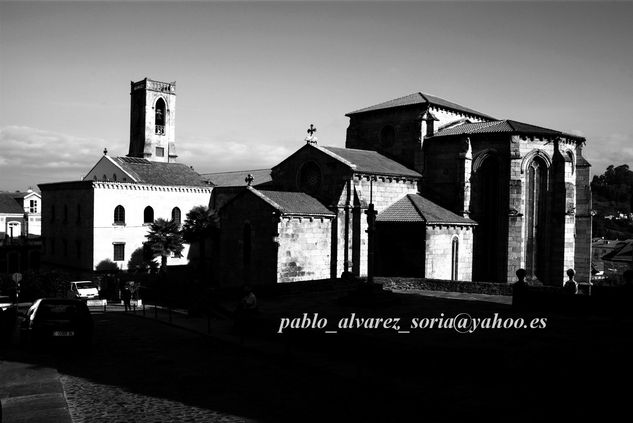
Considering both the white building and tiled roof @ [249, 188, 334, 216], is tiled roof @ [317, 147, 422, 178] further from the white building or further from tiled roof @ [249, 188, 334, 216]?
the white building

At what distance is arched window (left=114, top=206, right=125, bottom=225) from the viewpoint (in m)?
46.5

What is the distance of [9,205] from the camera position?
69.6 meters

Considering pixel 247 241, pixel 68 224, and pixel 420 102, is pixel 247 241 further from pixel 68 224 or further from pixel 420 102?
pixel 68 224

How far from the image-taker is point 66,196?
49.2 m

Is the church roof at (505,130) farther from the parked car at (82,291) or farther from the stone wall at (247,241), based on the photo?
the parked car at (82,291)

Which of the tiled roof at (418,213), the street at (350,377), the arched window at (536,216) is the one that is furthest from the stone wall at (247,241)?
the arched window at (536,216)

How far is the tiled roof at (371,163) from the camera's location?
33.2 meters

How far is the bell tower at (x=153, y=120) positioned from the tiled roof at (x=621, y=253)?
60.2m

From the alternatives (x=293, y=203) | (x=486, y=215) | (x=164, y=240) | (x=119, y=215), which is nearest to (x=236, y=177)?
(x=119, y=215)

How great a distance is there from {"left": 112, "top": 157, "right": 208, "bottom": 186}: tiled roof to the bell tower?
29.4ft

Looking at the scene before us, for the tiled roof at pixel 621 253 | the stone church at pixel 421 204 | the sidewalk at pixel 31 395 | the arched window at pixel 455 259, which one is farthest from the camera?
the tiled roof at pixel 621 253

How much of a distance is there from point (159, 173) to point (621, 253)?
63.6m

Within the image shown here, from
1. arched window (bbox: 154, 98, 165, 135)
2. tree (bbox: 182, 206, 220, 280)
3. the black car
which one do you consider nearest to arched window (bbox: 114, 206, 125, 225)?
tree (bbox: 182, 206, 220, 280)

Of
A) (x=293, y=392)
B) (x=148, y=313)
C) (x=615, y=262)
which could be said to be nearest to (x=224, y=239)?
(x=148, y=313)
